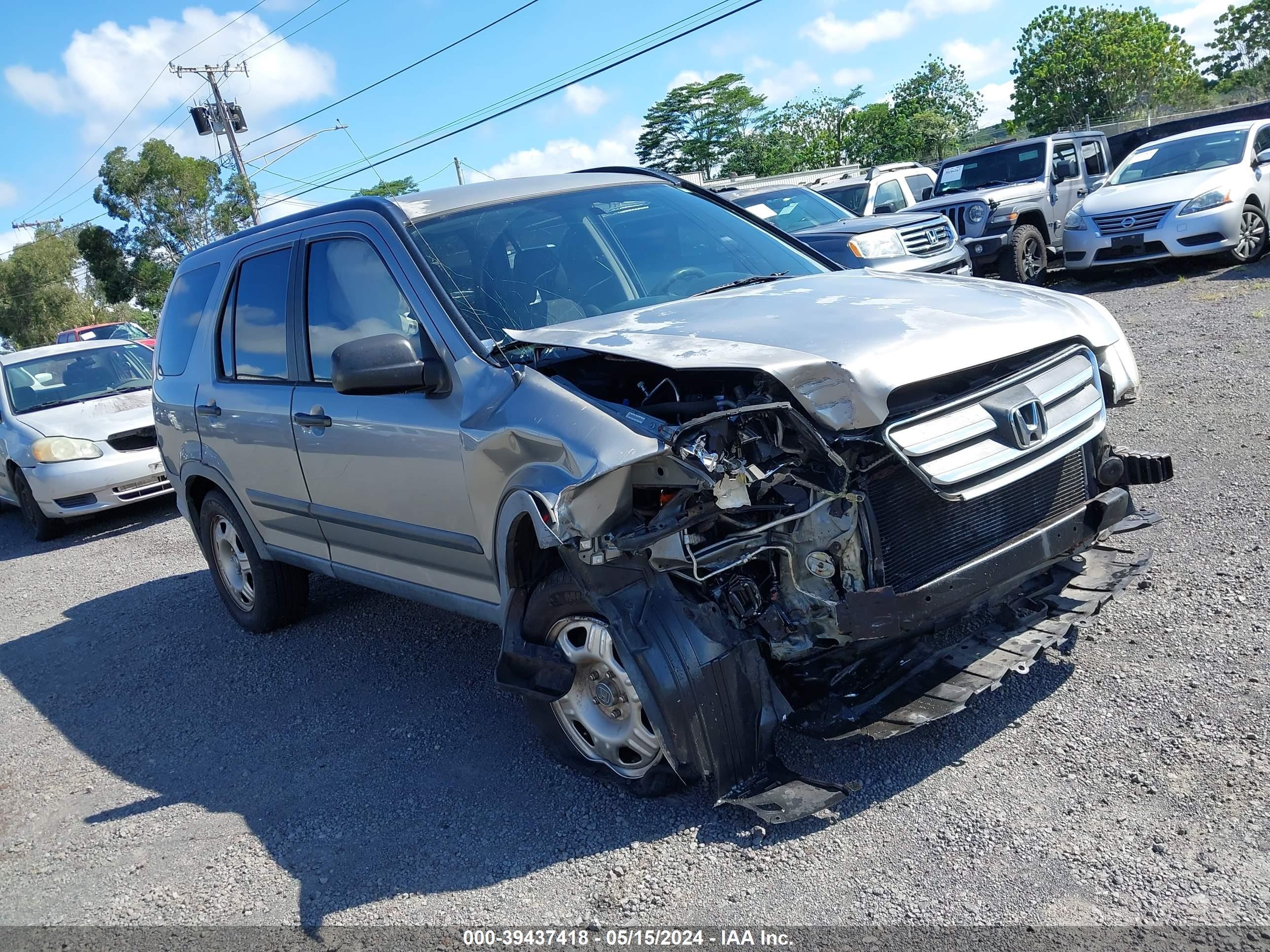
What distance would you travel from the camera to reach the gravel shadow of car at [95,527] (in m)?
9.94

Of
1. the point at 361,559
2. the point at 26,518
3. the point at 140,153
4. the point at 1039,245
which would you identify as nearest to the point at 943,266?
the point at 1039,245

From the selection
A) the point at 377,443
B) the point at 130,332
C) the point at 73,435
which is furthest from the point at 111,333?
the point at 377,443

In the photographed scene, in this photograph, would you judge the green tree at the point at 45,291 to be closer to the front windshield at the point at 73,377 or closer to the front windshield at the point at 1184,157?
the front windshield at the point at 73,377

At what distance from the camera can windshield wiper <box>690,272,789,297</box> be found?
4082 mm

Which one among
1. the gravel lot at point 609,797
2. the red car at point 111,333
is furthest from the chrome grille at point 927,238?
the red car at point 111,333

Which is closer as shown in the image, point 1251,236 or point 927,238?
point 927,238

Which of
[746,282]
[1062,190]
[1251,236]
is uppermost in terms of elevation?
[746,282]

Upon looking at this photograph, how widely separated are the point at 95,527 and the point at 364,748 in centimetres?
769

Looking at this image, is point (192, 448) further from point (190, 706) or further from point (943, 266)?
point (943, 266)

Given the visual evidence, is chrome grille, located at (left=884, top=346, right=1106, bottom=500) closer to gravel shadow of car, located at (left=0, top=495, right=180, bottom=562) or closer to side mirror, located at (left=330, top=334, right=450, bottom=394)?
side mirror, located at (left=330, top=334, right=450, bottom=394)

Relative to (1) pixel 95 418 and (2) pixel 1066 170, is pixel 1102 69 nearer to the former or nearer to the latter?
(2) pixel 1066 170

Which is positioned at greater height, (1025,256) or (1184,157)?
(1184,157)

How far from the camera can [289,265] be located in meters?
4.75

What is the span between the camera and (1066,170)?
14922mm
